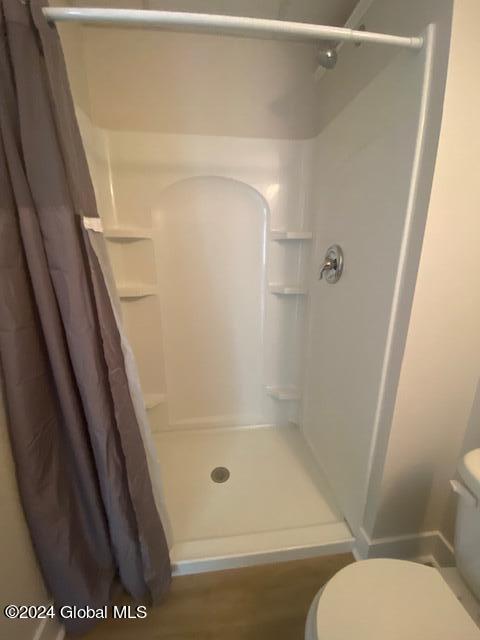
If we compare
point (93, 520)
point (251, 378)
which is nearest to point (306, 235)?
point (251, 378)

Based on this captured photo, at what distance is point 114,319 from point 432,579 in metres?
1.21

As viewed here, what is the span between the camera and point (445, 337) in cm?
90

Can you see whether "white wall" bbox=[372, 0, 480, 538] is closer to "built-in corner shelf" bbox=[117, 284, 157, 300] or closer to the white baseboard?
the white baseboard

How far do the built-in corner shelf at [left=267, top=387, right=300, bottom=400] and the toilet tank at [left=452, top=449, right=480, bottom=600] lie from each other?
1.13 metres

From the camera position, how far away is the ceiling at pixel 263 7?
1.18 m

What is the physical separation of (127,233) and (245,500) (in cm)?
158

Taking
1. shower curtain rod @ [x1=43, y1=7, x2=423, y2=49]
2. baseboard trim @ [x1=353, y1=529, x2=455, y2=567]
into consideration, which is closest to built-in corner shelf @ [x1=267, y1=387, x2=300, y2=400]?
baseboard trim @ [x1=353, y1=529, x2=455, y2=567]

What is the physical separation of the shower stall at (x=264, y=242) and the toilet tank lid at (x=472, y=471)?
273 millimetres

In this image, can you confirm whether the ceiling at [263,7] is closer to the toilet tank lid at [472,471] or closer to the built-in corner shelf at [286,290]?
the built-in corner shelf at [286,290]

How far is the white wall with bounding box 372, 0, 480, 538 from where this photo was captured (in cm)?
74

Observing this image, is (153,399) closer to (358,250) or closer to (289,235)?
(289,235)

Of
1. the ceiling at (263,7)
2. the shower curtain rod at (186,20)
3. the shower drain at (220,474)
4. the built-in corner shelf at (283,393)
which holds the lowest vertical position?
the shower drain at (220,474)

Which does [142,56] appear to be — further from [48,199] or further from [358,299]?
[358,299]

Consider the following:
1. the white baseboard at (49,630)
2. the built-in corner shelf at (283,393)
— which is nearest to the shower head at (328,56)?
the built-in corner shelf at (283,393)
